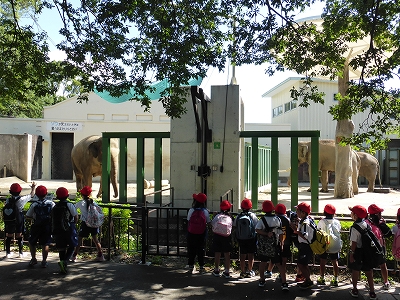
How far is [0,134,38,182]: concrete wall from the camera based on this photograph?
866 inches

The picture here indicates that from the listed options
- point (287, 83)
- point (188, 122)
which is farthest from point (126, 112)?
point (188, 122)

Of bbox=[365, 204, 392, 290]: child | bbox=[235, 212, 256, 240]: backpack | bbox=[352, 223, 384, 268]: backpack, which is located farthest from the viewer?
bbox=[235, 212, 256, 240]: backpack

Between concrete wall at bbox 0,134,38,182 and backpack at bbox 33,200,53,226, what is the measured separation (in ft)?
54.6

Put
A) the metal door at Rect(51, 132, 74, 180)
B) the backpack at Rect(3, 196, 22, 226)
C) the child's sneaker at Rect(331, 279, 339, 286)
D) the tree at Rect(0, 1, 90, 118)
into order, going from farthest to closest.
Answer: the metal door at Rect(51, 132, 74, 180) → the tree at Rect(0, 1, 90, 118) → the backpack at Rect(3, 196, 22, 226) → the child's sneaker at Rect(331, 279, 339, 286)

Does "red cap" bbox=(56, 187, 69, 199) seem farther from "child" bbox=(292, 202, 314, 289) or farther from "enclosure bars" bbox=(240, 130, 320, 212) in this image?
"enclosure bars" bbox=(240, 130, 320, 212)

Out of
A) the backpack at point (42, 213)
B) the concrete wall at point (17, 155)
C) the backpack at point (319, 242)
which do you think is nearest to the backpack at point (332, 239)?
the backpack at point (319, 242)

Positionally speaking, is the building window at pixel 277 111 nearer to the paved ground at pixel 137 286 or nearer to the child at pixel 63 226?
the paved ground at pixel 137 286

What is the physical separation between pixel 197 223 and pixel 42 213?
8.40ft

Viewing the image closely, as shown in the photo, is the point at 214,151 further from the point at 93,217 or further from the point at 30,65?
the point at 30,65

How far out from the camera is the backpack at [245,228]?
6.21 metres

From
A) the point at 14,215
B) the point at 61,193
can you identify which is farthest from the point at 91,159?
the point at 61,193

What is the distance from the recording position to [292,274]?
6852mm

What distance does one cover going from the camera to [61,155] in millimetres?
24906

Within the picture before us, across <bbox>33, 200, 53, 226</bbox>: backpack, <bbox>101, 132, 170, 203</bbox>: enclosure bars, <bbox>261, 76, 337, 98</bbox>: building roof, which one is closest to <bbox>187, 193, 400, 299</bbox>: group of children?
<bbox>33, 200, 53, 226</bbox>: backpack
